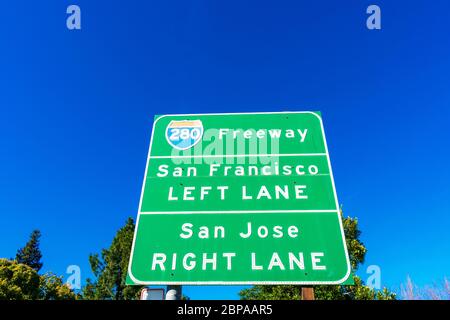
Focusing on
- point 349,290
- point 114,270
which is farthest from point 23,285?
point 349,290

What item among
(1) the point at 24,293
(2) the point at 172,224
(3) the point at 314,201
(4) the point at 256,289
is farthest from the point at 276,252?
(1) the point at 24,293

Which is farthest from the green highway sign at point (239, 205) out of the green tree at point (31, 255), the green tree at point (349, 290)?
the green tree at point (31, 255)

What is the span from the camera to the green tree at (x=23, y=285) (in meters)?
27.0

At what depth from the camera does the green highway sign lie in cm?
377

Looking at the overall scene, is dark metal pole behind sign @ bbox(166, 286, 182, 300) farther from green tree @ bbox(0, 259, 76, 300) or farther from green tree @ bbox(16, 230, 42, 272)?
green tree @ bbox(16, 230, 42, 272)

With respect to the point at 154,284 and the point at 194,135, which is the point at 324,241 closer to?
the point at 154,284

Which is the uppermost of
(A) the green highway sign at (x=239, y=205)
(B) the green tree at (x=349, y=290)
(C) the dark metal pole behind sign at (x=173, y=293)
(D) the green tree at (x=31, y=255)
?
(D) the green tree at (x=31, y=255)

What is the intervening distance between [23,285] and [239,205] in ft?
106

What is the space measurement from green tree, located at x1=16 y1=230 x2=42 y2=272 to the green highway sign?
62.1m

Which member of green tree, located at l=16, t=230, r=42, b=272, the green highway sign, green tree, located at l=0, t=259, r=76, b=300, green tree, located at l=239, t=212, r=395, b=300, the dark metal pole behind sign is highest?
green tree, located at l=16, t=230, r=42, b=272

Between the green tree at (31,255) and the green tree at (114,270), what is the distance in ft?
116

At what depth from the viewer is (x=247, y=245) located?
3906 millimetres

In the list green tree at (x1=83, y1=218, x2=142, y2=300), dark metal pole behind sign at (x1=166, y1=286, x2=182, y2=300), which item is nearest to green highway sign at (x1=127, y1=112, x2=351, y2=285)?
dark metal pole behind sign at (x1=166, y1=286, x2=182, y2=300)

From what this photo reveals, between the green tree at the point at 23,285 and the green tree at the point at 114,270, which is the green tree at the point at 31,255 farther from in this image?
the green tree at the point at 114,270
